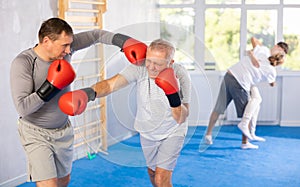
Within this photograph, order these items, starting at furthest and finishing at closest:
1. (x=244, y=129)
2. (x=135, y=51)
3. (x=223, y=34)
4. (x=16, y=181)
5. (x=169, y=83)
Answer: (x=223, y=34) < (x=244, y=129) < (x=16, y=181) < (x=135, y=51) < (x=169, y=83)

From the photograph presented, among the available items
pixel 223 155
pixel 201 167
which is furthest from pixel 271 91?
pixel 201 167

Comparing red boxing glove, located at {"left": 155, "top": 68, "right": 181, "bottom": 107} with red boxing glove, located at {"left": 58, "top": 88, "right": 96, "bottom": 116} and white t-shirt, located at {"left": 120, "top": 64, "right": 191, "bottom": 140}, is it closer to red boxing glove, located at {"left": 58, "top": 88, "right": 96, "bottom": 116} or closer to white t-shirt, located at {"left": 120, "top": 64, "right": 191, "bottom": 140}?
white t-shirt, located at {"left": 120, "top": 64, "right": 191, "bottom": 140}

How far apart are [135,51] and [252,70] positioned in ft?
11.1

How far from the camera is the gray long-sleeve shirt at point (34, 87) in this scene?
8.64ft

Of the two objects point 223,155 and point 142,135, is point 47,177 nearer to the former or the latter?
point 142,135

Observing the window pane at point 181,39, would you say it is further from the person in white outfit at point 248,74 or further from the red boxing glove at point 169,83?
the person in white outfit at point 248,74

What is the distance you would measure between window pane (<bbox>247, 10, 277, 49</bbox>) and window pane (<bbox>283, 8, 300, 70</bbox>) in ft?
0.57

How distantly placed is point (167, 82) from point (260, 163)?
305 centimetres

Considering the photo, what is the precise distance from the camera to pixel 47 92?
2.62 meters

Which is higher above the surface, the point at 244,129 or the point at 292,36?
the point at 292,36

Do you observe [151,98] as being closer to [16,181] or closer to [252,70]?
[16,181]

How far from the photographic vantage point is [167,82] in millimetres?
2488

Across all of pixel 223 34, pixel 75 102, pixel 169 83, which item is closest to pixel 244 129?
pixel 223 34

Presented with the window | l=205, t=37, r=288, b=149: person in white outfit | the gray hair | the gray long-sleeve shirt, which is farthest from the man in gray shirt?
the window
